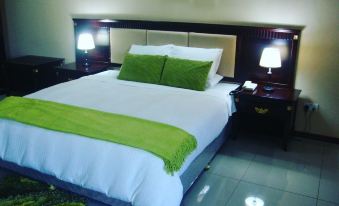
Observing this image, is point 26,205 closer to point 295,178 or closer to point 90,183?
point 90,183

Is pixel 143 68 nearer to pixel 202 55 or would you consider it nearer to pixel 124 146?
pixel 202 55

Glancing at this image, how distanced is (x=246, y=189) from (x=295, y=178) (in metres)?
0.50

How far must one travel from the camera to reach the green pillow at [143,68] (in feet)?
12.3

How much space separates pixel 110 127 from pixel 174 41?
192cm

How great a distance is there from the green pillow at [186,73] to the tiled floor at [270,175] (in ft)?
2.39

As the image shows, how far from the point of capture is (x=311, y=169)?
3.16m

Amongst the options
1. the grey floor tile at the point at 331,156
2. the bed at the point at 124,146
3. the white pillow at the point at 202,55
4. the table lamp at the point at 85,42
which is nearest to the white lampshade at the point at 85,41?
the table lamp at the point at 85,42

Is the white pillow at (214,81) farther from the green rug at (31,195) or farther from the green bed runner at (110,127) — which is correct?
the green rug at (31,195)

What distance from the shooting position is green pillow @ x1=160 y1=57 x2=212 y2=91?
11.6ft

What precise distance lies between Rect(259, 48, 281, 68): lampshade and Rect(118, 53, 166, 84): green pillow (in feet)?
3.45

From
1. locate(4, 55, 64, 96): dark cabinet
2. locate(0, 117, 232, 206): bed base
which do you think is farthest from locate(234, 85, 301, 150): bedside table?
locate(4, 55, 64, 96): dark cabinet

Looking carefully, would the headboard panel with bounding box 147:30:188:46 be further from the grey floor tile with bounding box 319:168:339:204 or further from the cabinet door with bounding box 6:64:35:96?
the grey floor tile with bounding box 319:168:339:204

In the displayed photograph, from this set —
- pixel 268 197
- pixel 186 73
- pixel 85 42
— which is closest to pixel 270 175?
pixel 268 197

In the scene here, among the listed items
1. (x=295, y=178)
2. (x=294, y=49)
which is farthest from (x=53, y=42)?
(x=295, y=178)
